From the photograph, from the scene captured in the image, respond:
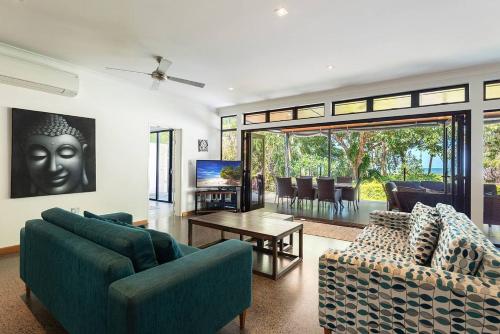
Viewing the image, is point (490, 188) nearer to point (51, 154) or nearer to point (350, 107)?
point (350, 107)

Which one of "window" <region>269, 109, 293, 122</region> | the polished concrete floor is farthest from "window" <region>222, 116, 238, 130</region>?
the polished concrete floor

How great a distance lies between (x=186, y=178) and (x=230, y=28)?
3.90 m

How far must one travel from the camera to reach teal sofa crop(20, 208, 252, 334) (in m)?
1.23

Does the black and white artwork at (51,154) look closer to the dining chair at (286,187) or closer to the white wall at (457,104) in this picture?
the dining chair at (286,187)

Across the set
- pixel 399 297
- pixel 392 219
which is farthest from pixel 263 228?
pixel 399 297

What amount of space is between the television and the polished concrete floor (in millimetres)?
3261

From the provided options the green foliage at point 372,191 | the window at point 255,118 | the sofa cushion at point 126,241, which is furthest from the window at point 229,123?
the sofa cushion at point 126,241

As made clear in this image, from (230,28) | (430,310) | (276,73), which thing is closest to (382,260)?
(430,310)

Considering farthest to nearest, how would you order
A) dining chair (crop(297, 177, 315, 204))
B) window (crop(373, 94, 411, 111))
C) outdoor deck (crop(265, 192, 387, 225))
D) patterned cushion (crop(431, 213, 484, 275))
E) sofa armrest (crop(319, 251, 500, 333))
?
1. dining chair (crop(297, 177, 315, 204))
2. outdoor deck (crop(265, 192, 387, 225))
3. window (crop(373, 94, 411, 111))
4. patterned cushion (crop(431, 213, 484, 275))
5. sofa armrest (crop(319, 251, 500, 333))

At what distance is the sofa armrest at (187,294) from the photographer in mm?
1190

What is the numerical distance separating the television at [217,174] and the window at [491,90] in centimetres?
463

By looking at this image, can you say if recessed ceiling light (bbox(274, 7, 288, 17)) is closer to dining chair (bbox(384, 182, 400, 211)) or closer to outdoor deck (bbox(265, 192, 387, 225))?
dining chair (bbox(384, 182, 400, 211))

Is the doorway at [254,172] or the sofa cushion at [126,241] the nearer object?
the sofa cushion at [126,241]

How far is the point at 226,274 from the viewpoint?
66.4 inches
